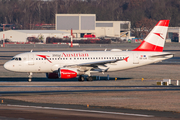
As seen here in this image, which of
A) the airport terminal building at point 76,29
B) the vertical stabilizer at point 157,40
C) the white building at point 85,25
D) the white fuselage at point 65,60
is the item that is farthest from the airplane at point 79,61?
the white building at point 85,25

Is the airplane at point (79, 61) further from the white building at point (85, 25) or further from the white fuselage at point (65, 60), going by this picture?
the white building at point (85, 25)

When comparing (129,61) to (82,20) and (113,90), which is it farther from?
(82,20)

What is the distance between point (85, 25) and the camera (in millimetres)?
173375

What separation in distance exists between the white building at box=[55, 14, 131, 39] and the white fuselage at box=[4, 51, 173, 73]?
128m

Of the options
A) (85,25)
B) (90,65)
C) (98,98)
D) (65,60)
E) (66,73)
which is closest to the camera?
(98,98)

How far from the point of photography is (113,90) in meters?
33.4

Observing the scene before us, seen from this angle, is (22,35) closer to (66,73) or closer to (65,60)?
(65,60)

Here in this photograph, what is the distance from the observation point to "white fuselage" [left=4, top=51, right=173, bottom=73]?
137 feet

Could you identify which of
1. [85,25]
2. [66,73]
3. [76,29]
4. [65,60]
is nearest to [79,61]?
[65,60]

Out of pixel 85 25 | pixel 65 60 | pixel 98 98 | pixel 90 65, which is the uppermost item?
pixel 85 25

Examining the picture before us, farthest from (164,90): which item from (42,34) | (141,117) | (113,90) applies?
(42,34)

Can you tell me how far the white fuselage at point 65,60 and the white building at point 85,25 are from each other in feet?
419

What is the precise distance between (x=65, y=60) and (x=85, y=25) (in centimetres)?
13275

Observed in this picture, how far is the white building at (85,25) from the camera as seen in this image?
172 meters
